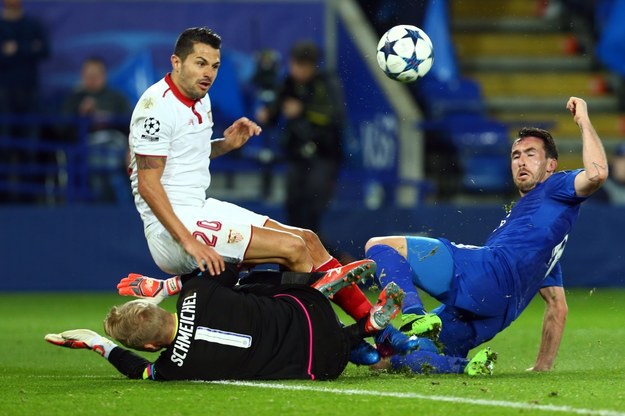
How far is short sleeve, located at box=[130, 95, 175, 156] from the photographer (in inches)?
318

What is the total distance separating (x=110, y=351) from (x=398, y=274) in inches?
70.1

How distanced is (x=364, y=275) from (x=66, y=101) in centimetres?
1011

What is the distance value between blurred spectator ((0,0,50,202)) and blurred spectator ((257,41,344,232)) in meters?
3.31

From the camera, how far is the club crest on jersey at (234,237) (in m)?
8.23

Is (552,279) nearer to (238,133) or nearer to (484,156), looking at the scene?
(238,133)

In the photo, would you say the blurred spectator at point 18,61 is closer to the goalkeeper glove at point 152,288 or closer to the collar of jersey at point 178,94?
the collar of jersey at point 178,94

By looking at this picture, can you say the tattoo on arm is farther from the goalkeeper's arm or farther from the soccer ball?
the soccer ball

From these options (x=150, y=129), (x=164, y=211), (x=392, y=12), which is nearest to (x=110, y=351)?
(x=164, y=211)

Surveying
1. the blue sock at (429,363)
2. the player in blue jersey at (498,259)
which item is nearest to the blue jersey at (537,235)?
the player in blue jersey at (498,259)

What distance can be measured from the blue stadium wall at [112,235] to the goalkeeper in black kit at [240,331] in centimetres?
776

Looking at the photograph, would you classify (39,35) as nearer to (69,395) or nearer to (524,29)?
(524,29)

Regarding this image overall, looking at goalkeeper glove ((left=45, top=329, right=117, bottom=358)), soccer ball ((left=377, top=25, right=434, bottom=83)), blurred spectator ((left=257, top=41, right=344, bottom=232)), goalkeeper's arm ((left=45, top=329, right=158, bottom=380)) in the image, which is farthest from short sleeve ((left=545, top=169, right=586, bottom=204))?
blurred spectator ((left=257, top=41, right=344, bottom=232))

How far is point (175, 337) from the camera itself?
718 centimetres

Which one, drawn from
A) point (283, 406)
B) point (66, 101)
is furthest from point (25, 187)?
point (283, 406)
